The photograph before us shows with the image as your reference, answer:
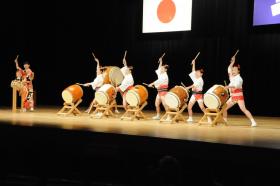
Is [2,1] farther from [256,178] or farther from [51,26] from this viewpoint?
[256,178]

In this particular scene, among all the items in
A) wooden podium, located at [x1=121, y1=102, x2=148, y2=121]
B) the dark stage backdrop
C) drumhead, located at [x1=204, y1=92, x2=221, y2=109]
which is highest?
the dark stage backdrop

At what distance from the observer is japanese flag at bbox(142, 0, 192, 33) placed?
8.84 m

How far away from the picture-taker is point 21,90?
873 cm

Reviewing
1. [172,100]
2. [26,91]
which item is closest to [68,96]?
[26,91]

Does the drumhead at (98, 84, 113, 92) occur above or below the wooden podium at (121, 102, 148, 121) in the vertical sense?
above

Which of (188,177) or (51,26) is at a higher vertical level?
(51,26)

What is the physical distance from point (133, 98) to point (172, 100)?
77cm

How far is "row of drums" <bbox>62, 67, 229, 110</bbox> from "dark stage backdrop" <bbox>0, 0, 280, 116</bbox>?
1.98 m

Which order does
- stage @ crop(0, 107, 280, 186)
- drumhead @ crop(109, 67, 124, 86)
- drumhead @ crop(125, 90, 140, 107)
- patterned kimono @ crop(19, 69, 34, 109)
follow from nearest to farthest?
stage @ crop(0, 107, 280, 186)
drumhead @ crop(125, 90, 140, 107)
drumhead @ crop(109, 67, 124, 86)
patterned kimono @ crop(19, 69, 34, 109)

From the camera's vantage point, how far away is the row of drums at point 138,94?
21.2 feet

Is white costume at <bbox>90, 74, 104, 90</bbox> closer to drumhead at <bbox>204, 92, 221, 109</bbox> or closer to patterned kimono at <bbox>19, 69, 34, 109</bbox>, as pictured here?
patterned kimono at <bbox>19, 69, 34, 109</bbox>

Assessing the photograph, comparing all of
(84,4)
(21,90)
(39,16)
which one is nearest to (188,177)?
(21,90)

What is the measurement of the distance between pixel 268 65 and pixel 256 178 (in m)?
5.03

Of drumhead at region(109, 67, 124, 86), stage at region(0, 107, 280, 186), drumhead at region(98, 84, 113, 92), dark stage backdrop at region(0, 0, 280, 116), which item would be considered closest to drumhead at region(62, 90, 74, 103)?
drumhead at region(98, 84, 113, 92)
